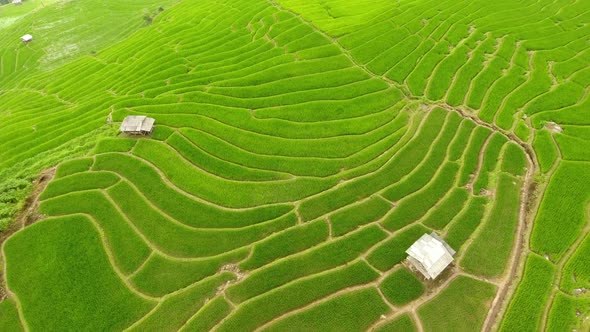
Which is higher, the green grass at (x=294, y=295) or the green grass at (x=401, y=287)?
the green grass at (x=401, y=287)

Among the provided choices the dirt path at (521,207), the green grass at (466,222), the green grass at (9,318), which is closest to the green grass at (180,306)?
the green grass at (9,318)

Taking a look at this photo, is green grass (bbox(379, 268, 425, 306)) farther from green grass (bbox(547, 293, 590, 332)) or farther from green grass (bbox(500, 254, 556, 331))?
green grass (bbox(547, 293, 590, 332))

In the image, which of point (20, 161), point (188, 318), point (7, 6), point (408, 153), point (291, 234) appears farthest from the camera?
point (7, 6)

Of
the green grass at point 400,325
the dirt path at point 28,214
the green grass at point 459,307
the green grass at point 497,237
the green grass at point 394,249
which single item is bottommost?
the dirt path at point 28,214

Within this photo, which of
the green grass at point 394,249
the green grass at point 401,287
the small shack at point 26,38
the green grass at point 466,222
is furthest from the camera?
the small shack at point 26,38

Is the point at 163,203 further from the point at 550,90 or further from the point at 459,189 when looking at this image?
the point at 550,90

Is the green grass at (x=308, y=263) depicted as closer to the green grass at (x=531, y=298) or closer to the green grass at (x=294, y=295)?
the green grass at (x=294, y=295)

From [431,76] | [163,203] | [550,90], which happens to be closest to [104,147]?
[163,203]
